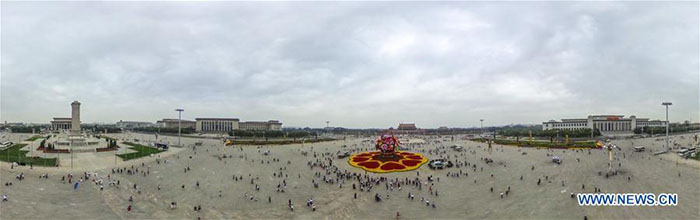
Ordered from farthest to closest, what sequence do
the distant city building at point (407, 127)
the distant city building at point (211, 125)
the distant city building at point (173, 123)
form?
the distant city building at point (407, 127), the distant city building at point (173, 123), the distant city building at point (211, 125)

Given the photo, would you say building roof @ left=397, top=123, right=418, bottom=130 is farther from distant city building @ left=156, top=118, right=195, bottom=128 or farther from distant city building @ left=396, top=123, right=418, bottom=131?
distant city building @ left=156, top=118, right=195, bottom=128

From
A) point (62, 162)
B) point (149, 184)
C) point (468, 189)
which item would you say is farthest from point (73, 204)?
point (468, 189)

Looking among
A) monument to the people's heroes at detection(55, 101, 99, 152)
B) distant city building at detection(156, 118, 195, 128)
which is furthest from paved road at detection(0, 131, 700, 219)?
distant city building at detection(156, 118, 195, 128)

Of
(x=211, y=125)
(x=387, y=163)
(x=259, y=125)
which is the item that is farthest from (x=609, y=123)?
(x=211, y=125)

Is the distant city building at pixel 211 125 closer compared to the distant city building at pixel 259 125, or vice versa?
the distant city building at pixel 211 125

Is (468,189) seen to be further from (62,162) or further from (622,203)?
(62,162)

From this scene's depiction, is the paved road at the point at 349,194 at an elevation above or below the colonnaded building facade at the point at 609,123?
below

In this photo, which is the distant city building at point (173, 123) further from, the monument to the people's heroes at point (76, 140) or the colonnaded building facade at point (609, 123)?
the colonnaded building facade at point (609, 123)

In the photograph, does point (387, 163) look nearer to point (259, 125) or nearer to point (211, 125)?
point (211, 125)

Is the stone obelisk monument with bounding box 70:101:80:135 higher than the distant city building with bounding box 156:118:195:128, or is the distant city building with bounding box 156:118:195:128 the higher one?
the stone obelisk monument with bounding box 70:101:80:135

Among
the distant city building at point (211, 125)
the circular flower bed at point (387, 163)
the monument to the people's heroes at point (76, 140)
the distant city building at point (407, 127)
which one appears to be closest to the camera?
the circular flower bed at point (387, 163)

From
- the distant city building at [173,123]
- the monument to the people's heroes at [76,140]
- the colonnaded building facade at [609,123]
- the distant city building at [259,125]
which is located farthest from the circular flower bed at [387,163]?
the distant city building at [173,123]
